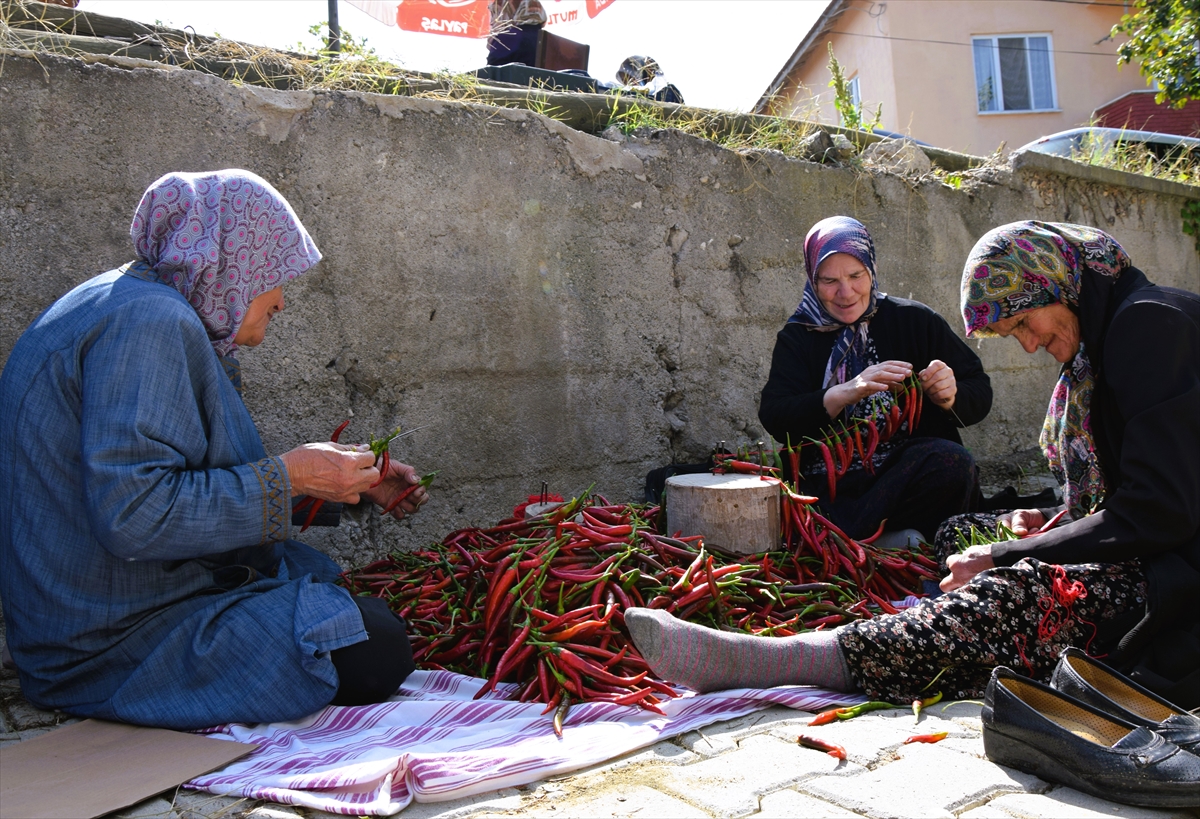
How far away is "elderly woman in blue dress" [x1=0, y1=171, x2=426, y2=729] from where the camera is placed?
207 centimetres

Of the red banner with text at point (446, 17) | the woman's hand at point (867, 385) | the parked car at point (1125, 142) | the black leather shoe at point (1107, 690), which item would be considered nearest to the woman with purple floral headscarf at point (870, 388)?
the woman's hand at point (867, 385)

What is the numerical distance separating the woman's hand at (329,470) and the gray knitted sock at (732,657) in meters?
0.79

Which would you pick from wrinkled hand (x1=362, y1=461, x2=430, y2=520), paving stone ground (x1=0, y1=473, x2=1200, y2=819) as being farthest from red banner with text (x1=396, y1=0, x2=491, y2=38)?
paving stone ground (x1=0, y1=473, x2=1200, y2=819)

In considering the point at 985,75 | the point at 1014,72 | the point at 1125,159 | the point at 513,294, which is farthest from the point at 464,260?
the point at 1014,72

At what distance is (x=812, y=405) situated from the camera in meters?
3.55

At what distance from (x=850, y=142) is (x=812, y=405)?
233 cm

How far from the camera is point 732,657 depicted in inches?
90.0

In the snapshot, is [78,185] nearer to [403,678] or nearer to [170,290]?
[170,290]

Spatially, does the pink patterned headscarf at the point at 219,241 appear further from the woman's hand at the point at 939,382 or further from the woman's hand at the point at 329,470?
the woman's hand at the point at 939,382

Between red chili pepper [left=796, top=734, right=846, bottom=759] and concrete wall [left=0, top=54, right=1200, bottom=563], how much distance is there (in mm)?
2022

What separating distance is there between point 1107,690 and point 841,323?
199 centimetres

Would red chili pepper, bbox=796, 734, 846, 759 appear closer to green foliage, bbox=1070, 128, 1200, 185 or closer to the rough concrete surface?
the rough concrete surface

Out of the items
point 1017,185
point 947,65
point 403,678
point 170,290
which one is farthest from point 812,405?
point 947,65

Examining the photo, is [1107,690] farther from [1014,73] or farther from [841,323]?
[1014,73]
